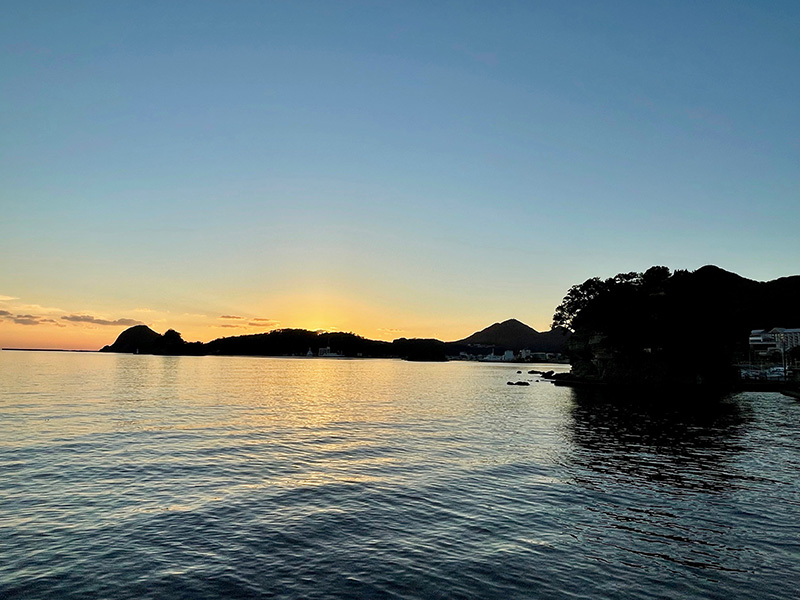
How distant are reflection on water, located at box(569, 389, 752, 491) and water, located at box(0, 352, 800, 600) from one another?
1.09 ft

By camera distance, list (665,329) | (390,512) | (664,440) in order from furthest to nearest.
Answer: (665,329) < (664,440) < (390,512)

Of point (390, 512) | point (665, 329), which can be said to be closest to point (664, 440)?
point (390, 512)

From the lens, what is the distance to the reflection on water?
34062 mm

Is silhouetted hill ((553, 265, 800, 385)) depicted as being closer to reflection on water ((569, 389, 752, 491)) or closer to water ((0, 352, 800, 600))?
reflection on water ((569, 389, 752, 491))

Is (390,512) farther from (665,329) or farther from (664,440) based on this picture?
(665,329)

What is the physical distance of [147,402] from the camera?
7425cm

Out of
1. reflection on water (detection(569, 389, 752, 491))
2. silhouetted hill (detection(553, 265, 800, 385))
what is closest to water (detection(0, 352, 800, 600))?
reflection on water (detection(569, 389, 752, 491))

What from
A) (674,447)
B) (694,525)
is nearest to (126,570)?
(694,525)

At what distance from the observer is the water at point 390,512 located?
16.7m

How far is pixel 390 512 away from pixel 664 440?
3619cm

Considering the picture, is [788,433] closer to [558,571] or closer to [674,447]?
[674,447]

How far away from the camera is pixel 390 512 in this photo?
79.3 feet

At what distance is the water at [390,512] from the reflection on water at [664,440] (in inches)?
13.0

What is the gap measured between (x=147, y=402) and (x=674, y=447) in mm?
68423
